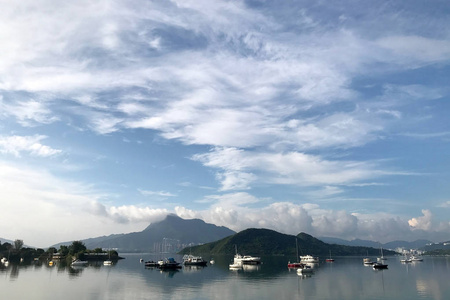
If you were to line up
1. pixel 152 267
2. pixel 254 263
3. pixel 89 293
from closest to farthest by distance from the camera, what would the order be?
pixel 89 293, pixel 152 267, pixel 254 263

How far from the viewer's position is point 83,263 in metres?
176

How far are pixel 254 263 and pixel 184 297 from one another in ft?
460

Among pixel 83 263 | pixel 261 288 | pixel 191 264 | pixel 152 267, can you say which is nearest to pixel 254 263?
pixel 191 264

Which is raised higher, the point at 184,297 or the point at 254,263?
the point at 184,297

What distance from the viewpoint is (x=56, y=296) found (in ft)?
212

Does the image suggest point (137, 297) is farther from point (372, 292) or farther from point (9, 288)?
point (372, 292)

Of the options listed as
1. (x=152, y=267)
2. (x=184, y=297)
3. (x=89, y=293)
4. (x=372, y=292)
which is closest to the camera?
(x=184, y=297)

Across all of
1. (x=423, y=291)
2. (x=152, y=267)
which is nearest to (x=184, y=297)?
(x=423, y=291)

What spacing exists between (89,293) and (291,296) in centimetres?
4298

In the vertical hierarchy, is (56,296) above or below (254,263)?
above

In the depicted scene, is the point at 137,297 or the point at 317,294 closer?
the point at 137,297

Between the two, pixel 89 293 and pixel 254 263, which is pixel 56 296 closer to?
pixel 89 293

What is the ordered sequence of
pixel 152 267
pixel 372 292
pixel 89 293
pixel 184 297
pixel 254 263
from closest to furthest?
pixel 184 297
pixel 89 293
pixel 372 292
pixel 152 267
pixel 254 263

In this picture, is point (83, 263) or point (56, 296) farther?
point (83, 263)
